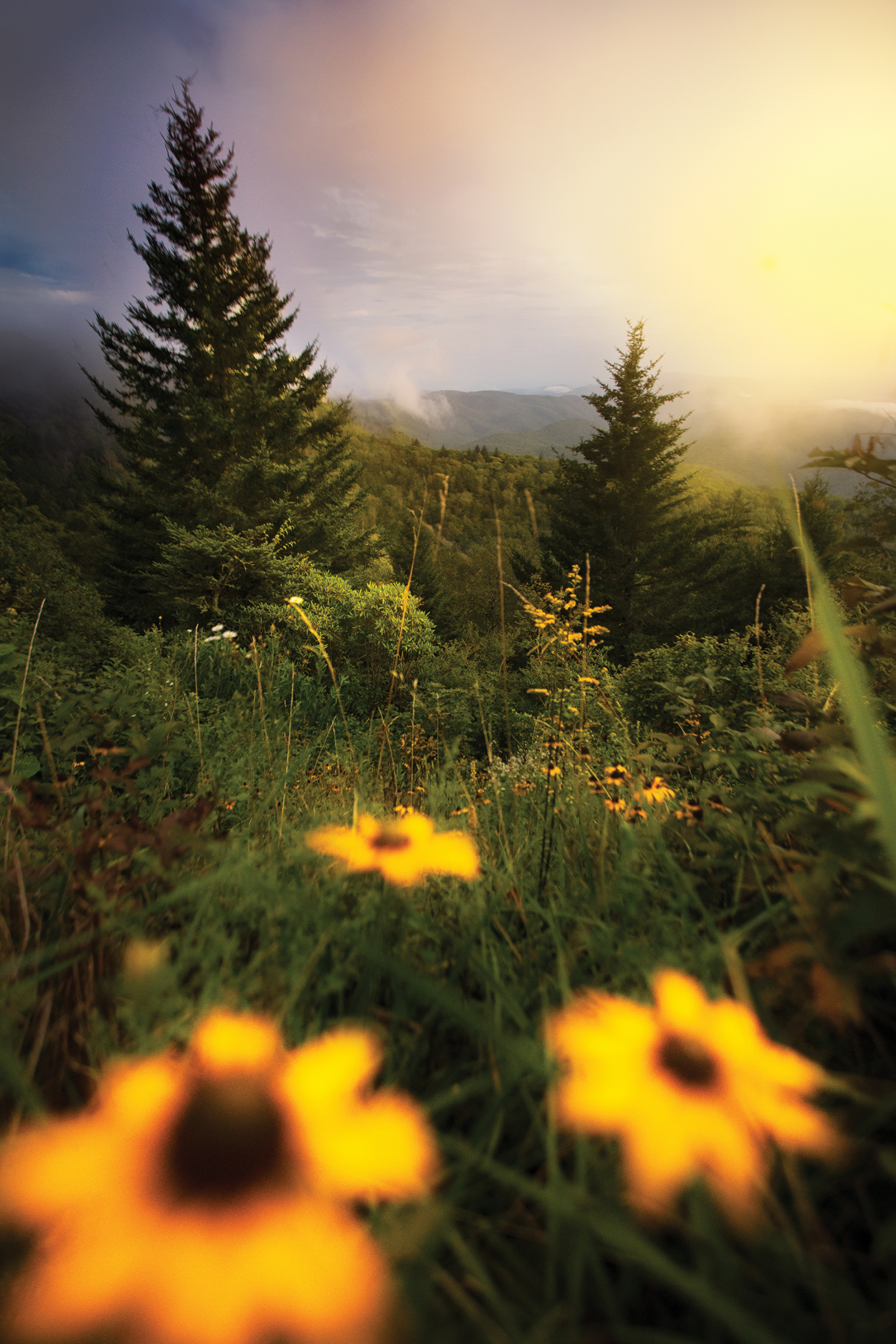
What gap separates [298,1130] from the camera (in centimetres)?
35

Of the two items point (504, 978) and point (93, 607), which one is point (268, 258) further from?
point (504, 978)

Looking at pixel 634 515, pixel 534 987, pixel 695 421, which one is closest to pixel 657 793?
pixel 534 987

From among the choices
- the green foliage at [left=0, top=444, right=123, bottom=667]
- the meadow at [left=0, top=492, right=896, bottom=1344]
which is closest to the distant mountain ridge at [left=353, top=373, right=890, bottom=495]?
the meadow at [left=0, top=492, right=896, bottom=1344]

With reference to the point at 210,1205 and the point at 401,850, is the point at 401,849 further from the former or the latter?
the point at 210,1205

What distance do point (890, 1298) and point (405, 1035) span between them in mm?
378

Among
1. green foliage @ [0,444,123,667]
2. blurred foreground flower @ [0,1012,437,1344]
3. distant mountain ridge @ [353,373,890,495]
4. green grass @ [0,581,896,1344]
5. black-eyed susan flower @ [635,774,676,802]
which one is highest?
distant mountain ridge @ [353,373,890,495]

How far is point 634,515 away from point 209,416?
11542 mm

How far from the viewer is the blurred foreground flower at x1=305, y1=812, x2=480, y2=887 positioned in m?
0.65

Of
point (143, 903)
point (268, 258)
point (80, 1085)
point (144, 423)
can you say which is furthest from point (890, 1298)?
point (268, 258)

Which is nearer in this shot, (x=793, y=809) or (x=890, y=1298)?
(x=890, y=1298)

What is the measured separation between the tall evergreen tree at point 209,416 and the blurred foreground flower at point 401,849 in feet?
32.8

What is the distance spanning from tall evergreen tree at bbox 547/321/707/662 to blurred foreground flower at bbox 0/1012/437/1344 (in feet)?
49.7

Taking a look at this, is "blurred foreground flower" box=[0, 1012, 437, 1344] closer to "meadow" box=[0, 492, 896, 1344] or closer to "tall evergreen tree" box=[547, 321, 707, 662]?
"meadow" box=[0, 492, 896, 1344]

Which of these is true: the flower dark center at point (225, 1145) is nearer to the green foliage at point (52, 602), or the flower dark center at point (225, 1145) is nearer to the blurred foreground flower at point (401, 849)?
the blurred foreground flower at point (401, 849)
